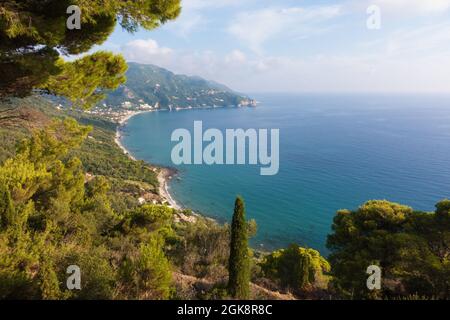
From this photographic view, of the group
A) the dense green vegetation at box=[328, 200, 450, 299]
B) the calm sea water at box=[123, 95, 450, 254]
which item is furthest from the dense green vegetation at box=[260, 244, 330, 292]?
the calm sea water at box=[123, 95, 450, 254]

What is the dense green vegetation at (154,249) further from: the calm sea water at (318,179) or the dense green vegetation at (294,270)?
the calm sea water at (318,179)

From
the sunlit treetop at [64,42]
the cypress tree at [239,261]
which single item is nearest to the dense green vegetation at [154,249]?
the cypress tree at [239,261]

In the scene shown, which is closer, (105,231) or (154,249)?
(154,249)

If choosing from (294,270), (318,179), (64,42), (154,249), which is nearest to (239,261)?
(154,249)

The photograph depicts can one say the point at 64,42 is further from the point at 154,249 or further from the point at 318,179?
the point at 318,179

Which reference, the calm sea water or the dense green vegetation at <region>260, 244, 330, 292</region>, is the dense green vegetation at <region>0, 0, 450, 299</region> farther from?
the calm sea water
